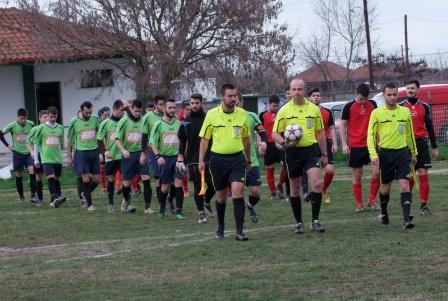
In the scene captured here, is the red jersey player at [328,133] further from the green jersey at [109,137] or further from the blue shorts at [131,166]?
the green jersey at [109,137]

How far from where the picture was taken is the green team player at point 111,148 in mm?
17516

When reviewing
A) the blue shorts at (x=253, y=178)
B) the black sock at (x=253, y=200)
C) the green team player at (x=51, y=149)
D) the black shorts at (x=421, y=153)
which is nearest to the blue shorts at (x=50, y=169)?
the green team player at (x=51, y=149)

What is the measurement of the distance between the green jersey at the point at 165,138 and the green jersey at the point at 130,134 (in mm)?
1096

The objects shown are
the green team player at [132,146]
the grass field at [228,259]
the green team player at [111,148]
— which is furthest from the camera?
the green team player at [111,148]

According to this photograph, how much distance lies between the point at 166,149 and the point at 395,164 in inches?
180

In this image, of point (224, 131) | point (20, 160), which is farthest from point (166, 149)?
point (20, 160)

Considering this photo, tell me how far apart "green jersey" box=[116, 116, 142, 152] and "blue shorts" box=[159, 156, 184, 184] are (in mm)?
1217

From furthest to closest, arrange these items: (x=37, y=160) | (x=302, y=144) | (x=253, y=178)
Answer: (x=37, y=160), (x=253, y=178), (x=302, y=144)

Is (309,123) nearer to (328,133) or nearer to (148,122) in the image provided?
(328,133)

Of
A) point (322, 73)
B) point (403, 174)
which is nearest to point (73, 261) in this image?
point (403, 174)

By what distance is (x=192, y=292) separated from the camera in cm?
864

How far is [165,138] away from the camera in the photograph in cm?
1577

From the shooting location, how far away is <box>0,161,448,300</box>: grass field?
8.60 meters

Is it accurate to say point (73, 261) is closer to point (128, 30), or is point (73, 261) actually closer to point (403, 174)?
point (403, 174)
